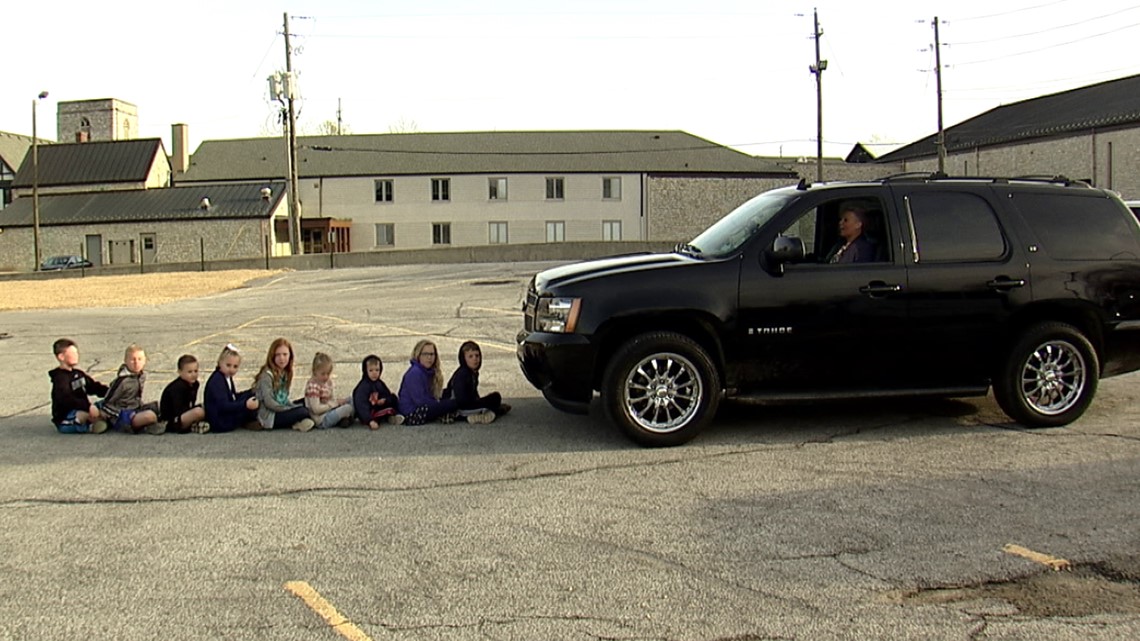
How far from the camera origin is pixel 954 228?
7.62m

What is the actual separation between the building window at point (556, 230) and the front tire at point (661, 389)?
61.0m

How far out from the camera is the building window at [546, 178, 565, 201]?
67875 millimetres

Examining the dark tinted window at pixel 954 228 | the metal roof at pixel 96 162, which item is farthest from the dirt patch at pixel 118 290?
the metal roof at pixel 96 162

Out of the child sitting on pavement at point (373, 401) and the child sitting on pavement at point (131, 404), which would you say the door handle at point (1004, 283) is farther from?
the child sitting on pavement at point (131, 404)

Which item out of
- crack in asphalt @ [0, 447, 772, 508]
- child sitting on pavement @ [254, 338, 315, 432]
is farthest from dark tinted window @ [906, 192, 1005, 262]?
child sitting on pavement @ [254, 338, 315, 432]

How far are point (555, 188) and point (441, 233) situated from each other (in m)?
8.41

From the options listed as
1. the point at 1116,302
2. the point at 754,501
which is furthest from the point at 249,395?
the point at 1116,302

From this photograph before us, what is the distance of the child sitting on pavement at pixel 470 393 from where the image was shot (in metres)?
8.35

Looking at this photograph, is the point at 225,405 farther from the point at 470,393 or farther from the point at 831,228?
the point at 831,228

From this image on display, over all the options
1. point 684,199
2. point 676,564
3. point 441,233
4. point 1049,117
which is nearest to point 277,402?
point 676,564

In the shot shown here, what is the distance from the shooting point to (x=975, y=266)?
754 centimetres

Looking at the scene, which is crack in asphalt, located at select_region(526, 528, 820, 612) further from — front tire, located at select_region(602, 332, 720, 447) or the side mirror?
the side mirror

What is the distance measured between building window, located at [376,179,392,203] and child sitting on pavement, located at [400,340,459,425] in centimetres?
6027

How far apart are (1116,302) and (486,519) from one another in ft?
17.7
